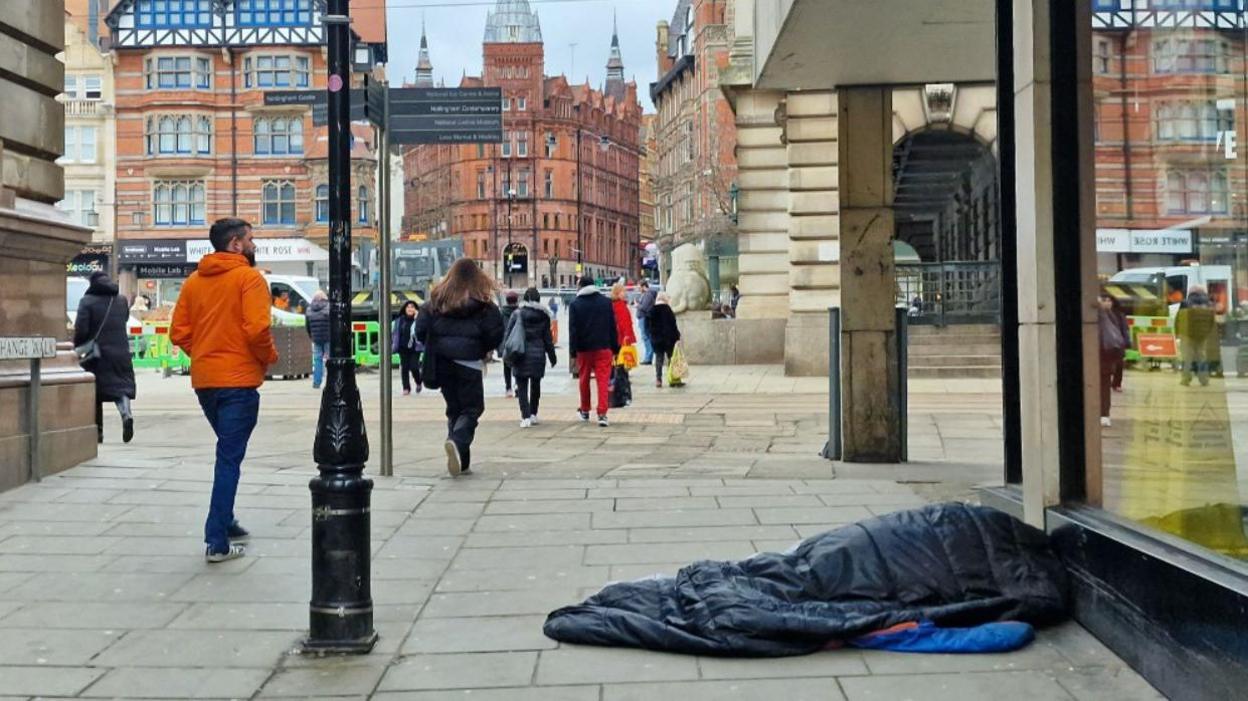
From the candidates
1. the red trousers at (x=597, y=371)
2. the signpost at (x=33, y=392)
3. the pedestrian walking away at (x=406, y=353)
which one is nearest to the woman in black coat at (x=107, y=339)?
the signpost at (x=33, y=392)

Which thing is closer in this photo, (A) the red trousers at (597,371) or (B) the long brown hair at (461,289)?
(B) the long brown hair at (461,289)

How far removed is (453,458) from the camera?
10.2m

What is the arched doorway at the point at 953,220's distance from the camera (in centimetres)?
2361

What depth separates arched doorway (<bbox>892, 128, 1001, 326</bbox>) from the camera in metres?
23.6

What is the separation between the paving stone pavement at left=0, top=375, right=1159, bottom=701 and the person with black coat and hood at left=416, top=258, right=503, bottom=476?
0.51 metres

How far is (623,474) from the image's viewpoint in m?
10.4

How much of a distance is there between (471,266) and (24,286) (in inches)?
136

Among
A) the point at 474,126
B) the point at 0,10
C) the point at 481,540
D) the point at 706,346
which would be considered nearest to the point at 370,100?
the point at 474,126

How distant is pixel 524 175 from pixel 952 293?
374 feet

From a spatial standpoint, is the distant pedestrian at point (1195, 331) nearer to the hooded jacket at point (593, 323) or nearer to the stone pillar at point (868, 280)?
the stone pillar at point (868, 280)

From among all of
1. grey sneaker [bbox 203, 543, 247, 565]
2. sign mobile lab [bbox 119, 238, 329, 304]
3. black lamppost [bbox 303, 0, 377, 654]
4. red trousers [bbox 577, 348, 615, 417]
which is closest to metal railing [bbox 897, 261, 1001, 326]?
red trousers [bbox 577, 348, 615, 417]

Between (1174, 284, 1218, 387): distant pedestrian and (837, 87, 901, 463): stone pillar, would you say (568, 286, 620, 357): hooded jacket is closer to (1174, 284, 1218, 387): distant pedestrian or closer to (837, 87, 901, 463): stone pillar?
(837, 87, 901, 463): stone pillar

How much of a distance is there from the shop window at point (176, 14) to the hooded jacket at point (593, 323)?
53.7 meters

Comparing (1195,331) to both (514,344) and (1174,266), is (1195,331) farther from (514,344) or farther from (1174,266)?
(514,344)
